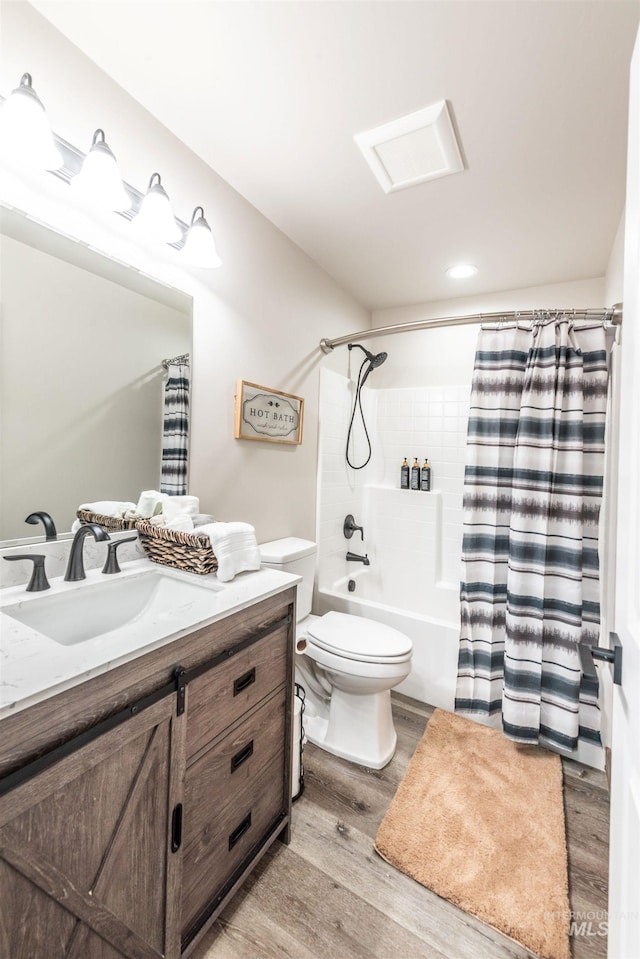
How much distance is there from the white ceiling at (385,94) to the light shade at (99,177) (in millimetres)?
322

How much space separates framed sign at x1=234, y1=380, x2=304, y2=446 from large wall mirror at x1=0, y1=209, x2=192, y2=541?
364mm

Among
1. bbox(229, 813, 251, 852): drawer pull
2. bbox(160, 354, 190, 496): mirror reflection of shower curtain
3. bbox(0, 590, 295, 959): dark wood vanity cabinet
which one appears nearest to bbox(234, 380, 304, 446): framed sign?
bbox(160, 354, 190, 496): mirror reflection of shower curtain

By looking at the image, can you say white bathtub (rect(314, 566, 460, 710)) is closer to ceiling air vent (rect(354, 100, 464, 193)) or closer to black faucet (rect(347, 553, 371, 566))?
black faucet (rect(347, 553, 371, 566))

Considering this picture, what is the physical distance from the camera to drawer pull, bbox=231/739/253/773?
3.44ft

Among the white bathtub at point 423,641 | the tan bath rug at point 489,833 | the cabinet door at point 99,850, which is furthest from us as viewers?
the white bathtub at point 423,641

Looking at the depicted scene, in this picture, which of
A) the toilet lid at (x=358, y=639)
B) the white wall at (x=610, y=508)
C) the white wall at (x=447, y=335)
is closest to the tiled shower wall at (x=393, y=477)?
the white wall at (x=447, y=335)

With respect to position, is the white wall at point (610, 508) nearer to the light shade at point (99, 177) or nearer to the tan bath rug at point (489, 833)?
the tan bath rug at point (489, 833)

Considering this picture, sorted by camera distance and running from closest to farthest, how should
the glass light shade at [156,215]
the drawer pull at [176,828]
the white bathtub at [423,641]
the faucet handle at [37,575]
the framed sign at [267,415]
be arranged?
the drawer pull at [176,828], the faucet handle at [37,575], the glass light shade at [156,215], the framed sign at [267,415], the white bathtub at [423,641]

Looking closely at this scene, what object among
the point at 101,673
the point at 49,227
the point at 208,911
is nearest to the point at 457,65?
the point at 49,227

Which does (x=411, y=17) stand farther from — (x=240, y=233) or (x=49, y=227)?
(x=49, y=227)

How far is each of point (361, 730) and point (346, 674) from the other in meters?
0.31

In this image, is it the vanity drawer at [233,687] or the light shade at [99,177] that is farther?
the light shade at [99,177]

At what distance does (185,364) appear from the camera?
58.0 inches

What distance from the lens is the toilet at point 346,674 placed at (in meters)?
1.61
